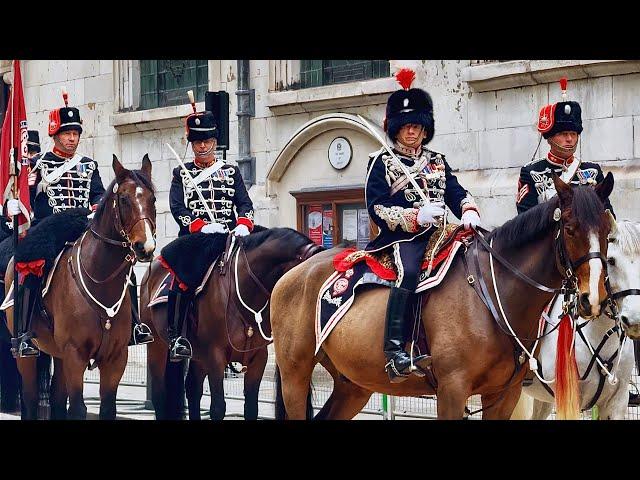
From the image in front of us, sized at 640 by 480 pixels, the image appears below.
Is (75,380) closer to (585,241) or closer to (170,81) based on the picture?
(585,241)

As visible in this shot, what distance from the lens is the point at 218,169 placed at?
11.5 m

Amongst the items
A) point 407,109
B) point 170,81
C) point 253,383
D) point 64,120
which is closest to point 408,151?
point 407,109

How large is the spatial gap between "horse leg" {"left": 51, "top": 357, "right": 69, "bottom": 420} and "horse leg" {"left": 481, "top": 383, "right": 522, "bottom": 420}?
420 cm

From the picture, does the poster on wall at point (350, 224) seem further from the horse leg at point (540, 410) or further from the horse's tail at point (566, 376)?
the horse's tail at point (566, 376)

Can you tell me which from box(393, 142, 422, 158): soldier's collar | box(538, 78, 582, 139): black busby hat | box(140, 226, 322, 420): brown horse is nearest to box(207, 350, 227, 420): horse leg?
box(140, 226, 322, 420): brown horse

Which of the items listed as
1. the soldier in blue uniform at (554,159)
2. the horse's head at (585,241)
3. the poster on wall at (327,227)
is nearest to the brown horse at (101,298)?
the soldier in blue uniform at (554,159)

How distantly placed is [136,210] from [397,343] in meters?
3.01

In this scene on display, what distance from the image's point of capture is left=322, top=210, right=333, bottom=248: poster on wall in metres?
16.6

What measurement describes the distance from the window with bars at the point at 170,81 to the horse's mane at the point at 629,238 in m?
12.2

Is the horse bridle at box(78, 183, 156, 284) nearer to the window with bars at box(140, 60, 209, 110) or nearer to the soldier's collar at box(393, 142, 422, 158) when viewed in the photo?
the soldier's collar at box(393, 142, 422, 158)

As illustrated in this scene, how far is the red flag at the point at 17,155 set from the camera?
11512 millimetres

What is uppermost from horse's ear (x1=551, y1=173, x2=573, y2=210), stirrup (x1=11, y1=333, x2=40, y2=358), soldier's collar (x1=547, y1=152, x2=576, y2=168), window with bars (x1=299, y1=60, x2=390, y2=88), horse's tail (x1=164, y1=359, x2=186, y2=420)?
window with bars (x1=299, y1=60, x2=390, y2=88)

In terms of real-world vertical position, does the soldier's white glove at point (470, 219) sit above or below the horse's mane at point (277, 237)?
above
